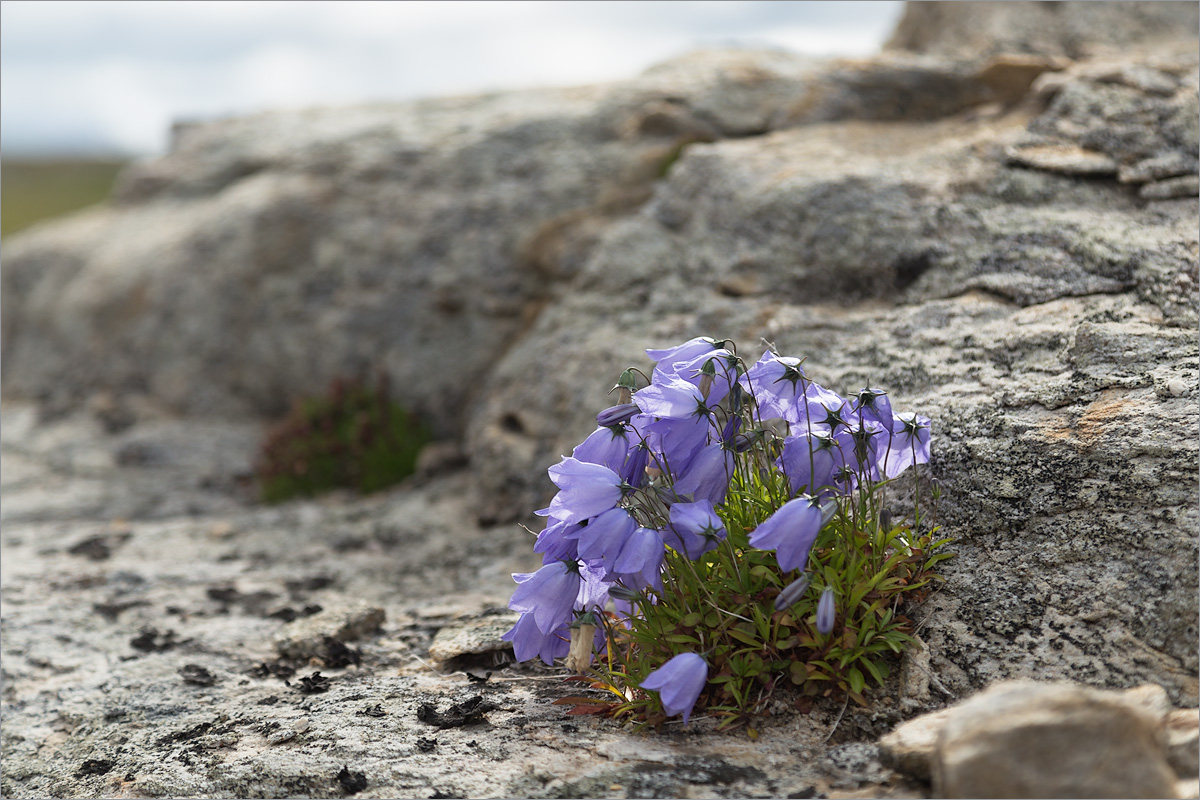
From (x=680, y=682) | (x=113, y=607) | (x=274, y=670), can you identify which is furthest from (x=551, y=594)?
(x=113, y=607)

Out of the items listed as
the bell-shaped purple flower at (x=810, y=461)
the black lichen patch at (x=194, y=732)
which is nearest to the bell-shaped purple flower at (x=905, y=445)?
the bell-shaped purple flower at (x=810, y=461)

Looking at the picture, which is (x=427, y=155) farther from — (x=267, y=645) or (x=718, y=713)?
(x=718, y=713)

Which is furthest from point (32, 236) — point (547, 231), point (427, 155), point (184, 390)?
point (547, 231)

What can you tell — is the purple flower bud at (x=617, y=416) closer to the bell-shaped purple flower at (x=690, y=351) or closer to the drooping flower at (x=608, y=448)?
the drooping flower at (x=608, y=448)

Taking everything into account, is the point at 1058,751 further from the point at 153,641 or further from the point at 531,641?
the point at 153,641

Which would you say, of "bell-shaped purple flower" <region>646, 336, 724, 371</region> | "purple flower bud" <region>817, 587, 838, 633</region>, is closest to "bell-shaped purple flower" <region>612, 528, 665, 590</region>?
"purple flower bud" <region>817, 587, 838, 633</region>

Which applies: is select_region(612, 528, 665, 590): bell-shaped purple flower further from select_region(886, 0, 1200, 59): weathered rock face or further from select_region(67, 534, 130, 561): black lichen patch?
select_region(886, 0, 1200, 59): weathered rock face
